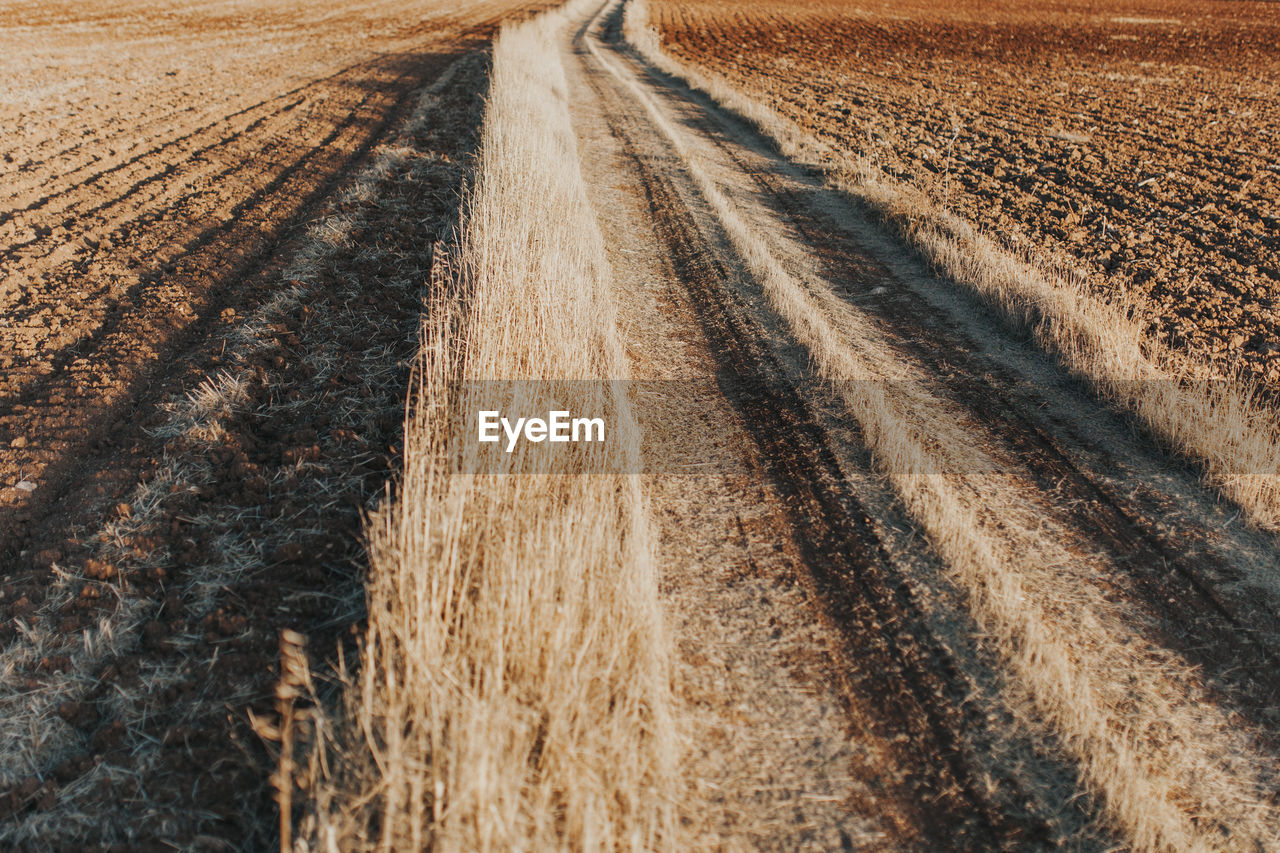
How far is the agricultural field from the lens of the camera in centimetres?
262

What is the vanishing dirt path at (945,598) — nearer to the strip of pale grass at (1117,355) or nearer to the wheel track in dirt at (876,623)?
the wheel track in dirt at (876,623)

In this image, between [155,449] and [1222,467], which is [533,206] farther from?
[1222,467]

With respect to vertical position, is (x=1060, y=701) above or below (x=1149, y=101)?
below

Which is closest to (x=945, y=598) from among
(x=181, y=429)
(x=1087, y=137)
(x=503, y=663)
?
(x=503, y=663)

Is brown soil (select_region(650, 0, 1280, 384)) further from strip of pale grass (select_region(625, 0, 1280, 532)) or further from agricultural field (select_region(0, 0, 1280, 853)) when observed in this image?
strip of pale grass (select_region(625, 0, 1280, 532))

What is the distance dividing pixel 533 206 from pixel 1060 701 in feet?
19.5

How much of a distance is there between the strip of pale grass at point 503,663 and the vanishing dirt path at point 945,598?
0.39 m

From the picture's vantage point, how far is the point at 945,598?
142 inches

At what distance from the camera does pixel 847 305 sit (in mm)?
7047

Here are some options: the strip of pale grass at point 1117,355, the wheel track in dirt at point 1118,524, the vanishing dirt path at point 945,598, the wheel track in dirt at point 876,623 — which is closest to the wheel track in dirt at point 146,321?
the vanishing dirt path at point 945,598

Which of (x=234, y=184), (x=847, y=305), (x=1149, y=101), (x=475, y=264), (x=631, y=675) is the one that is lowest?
(x=631, y=675)


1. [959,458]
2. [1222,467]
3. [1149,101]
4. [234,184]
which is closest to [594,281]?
[959,458]

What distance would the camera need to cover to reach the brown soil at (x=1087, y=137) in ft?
24.4

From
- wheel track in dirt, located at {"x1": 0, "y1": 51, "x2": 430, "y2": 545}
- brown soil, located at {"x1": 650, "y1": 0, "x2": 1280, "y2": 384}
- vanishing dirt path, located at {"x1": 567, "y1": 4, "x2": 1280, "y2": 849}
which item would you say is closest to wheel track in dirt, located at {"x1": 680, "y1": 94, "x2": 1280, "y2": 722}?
vanishing dirt path, located at {"x1": 567, "y1": 4, "x2": 1280, "y2": 849}
